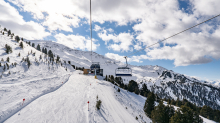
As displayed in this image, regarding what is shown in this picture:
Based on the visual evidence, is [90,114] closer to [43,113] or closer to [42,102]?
[43,113]

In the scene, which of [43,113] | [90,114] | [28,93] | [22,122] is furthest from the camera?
[28,93]

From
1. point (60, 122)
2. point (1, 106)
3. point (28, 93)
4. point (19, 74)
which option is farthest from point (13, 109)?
point (19, 74)

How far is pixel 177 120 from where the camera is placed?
1914 cm

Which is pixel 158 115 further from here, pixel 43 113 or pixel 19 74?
pixel 19 74

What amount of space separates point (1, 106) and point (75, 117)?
8694mm

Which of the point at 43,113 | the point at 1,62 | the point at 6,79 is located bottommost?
the point at 43,113

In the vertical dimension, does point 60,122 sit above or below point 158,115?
above

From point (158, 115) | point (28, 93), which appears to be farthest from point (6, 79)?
point (158, 115)

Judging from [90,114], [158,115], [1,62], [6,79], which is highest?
[1,62]

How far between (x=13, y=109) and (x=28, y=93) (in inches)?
174

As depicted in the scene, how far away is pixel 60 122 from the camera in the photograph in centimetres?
1111

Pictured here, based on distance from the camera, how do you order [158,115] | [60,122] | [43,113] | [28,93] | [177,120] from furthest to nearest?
[158,115] → [177,120] → [28,93] → [43,113] → [60,122]

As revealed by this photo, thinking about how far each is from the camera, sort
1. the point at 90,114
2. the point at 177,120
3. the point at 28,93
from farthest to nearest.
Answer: the point at 177,120 < the point at 28,93 < the point at 90,114

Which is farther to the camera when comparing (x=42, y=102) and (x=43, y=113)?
(x=42, y=102)
